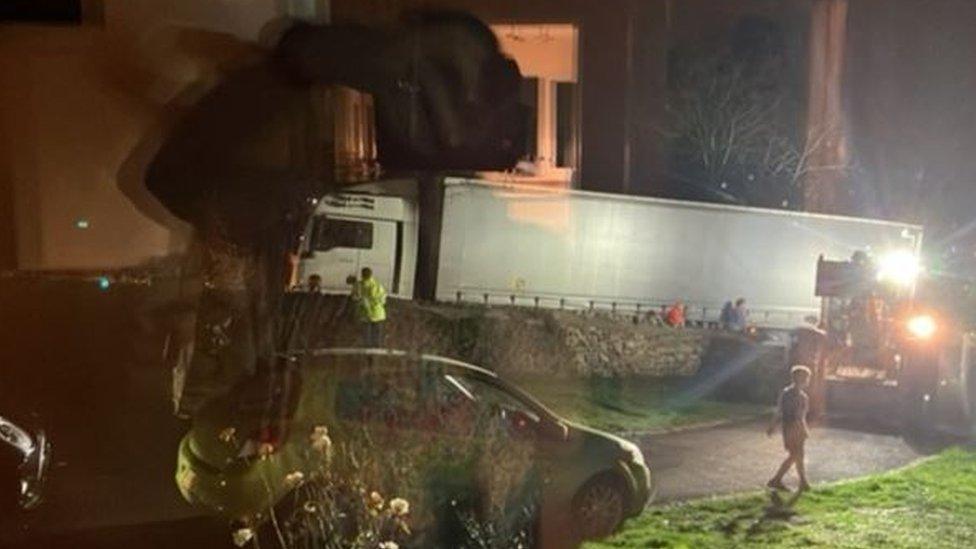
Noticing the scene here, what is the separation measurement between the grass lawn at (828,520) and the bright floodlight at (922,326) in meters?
0.46

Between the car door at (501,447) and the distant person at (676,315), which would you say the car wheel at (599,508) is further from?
the distant person at (676,315)

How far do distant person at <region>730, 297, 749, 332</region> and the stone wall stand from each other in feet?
0.41

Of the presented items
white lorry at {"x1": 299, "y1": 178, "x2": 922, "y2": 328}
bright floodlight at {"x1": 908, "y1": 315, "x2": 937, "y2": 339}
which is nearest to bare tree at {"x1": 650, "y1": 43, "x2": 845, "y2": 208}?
white lorry at {"x1": 299, "y1": 178, "x2": 922, "y2": 328}

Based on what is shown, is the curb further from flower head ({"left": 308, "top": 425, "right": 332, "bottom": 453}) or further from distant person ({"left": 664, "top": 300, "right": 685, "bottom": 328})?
flower head ({"left": 308, "top": 425, "right": 332, "bottom": 453})

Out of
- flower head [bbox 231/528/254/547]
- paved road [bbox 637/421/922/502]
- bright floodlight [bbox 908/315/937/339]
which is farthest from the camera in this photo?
bright floodlight [bbox 908/315/937/339]

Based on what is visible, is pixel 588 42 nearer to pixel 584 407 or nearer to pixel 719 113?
pixel 719 113

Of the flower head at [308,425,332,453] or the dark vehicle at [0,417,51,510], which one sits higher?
the flower head at [308,425,332,453]

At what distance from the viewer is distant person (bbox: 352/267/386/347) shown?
2766 mm

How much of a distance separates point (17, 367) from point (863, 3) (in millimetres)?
3366

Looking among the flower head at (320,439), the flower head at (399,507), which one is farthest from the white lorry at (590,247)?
the flower head at (399,507)

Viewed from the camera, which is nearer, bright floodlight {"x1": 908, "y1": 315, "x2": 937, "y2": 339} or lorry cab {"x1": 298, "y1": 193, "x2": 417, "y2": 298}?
lorry cab {"x1": 298, "y1": 193, "x2": 417, "y2": 298}

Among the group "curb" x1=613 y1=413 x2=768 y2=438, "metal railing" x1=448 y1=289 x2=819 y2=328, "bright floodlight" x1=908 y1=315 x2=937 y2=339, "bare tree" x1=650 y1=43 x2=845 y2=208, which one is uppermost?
"bare tree" x1=650 y1=43 x2=845 y2=208

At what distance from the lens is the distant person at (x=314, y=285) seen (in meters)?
2.92

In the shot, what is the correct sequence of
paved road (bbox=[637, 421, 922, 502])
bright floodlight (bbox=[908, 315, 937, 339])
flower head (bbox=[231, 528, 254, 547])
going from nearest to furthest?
flower head (bbox=[231, 528, 254, 547]) → paved road (bbox=[637, 421, 922, 502]) → bright floodlight (bbox=[908, 315, 937, 339])
